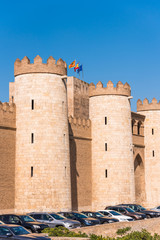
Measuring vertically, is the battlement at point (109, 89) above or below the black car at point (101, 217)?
above

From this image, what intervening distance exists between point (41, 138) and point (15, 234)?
16.0 meters

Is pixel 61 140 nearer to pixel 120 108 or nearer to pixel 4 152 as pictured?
pixel 4 152

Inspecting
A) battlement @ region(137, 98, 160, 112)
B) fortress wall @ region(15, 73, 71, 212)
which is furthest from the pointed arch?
fortress wall @ region(15, 73, 71, 212)

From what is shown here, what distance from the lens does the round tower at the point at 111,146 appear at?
4034cm

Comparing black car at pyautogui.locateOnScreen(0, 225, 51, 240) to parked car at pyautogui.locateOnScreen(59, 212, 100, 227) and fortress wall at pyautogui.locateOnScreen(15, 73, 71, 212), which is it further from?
fortress wall at pyautogui.locateOnScreen(15, 73, 71, 212)

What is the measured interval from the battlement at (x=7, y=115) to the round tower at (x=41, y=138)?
0.32 meters

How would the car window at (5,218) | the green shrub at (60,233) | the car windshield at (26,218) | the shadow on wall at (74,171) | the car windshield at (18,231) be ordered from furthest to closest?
the shadow on wall at (74,171), the car windshield at (26,218), the car window at (5,218), the green shrub at (60,233), the car windshield at (18,231)

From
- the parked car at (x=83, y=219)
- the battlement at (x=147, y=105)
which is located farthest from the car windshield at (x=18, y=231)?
the battlement at (x=147, y=105)

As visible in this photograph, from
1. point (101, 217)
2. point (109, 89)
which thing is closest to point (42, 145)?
point (101, 217)

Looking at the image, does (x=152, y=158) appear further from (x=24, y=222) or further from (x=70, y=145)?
(x=24, y=222)

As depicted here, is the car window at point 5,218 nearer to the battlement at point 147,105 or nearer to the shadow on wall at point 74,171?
the shadow on wall at point 74,171

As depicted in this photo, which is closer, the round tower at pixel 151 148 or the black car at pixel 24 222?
the black car at pixel 24 222

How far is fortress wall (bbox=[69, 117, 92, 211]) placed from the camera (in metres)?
38.4

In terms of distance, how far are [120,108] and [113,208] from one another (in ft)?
41.4
